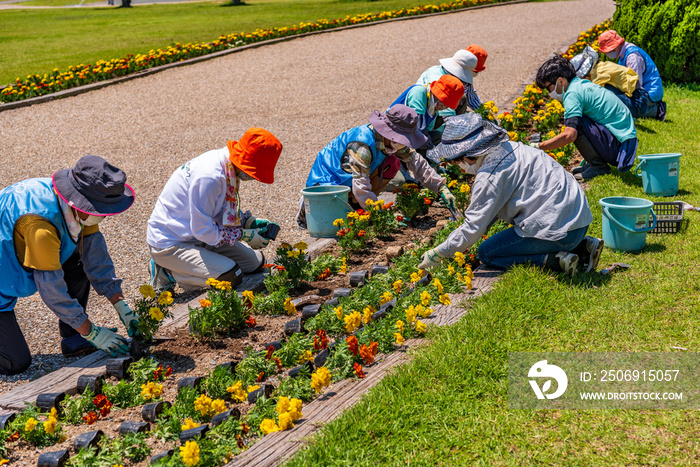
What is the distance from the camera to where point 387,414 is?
275 centimetres

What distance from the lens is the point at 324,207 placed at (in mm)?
5133

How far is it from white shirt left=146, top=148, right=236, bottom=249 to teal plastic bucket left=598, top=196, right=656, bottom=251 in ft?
8.56

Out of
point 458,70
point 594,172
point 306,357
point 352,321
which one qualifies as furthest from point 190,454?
point 594,172

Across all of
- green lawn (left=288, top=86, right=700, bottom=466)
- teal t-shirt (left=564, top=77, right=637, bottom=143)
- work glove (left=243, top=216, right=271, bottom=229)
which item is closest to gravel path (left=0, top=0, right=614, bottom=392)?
work glove (left=243, top=216, right=271, bottom=229)

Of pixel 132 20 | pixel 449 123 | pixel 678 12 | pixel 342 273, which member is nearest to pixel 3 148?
pixel 342 273

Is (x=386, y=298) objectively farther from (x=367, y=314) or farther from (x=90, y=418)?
(x=90, y=418)

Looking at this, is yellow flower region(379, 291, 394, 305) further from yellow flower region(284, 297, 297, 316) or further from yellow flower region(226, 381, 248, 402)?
yellow flower region(226, 381, 248, 402)

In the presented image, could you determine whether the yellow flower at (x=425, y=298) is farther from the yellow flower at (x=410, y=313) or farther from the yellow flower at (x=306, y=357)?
the yellow flower at (x=306, y=357)

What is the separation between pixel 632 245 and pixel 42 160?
6467 millimetres

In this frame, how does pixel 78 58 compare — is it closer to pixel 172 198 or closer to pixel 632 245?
pixel 172 198

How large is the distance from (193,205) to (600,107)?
398cm

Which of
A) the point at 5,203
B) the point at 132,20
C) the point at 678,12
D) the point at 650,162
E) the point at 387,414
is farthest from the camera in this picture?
the point at 132,20

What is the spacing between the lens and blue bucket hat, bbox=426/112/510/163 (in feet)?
12.4

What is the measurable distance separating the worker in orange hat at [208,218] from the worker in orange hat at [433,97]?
6.25 feet
